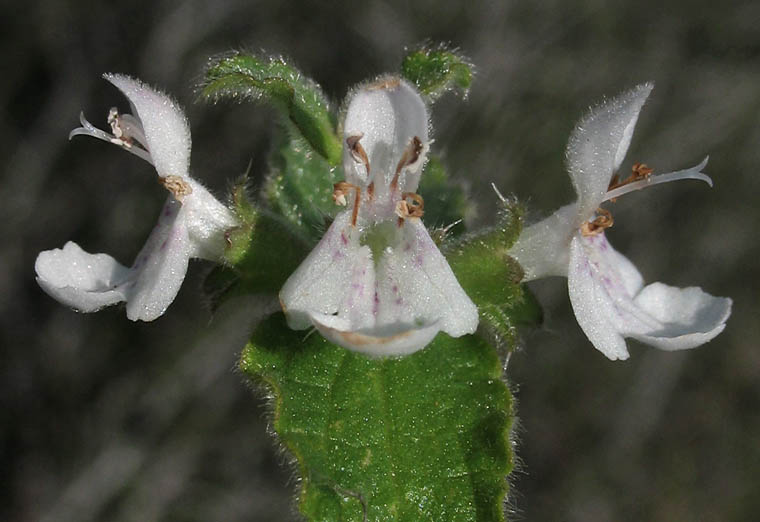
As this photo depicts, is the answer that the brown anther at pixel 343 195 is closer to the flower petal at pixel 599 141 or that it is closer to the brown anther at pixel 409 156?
the brown anther at pixel 409 156

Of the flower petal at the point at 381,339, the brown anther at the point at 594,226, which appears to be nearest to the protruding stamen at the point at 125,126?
the flower petal at the point at 381,339

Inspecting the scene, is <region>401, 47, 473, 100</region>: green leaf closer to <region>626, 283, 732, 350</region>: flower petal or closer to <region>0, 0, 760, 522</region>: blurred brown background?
<region>626, 283, 732, 350</region>: flower petal

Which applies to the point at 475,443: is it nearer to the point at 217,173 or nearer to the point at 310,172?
the point at 310,172

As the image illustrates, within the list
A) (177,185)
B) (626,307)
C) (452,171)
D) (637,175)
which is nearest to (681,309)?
(626,307)

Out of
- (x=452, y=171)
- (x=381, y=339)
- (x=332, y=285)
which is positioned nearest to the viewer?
(x=381, y=339)

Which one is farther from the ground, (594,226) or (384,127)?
(384,127)

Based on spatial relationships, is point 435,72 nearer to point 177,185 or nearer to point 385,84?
point 385,84

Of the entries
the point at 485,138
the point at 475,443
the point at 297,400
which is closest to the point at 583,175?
the point at 475,443
